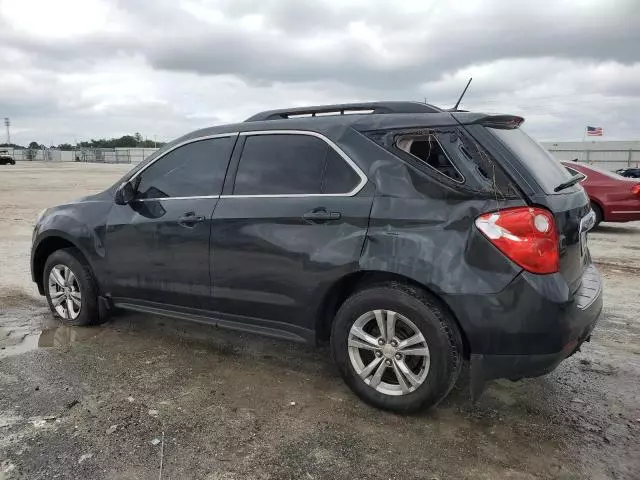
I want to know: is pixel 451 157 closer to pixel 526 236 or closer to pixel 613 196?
pixel 526 236

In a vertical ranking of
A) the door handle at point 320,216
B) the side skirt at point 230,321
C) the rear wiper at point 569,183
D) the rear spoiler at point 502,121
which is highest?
the rear spoiler at point 502,121

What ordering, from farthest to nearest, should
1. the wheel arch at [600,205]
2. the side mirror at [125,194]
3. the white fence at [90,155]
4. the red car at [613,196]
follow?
the white fence at [90,155], the wheel arch at [600,205], the red car at [613,196], the side mirror at [125,194]

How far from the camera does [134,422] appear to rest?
10.6ft

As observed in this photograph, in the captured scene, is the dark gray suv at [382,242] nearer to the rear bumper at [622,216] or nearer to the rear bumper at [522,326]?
the rear bumper at [522,326]

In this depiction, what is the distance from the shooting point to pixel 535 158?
335cm

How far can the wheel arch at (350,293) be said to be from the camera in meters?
3.12

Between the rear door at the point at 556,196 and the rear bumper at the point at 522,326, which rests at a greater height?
the rear door at the point at 556,196

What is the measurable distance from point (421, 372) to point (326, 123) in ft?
5.42

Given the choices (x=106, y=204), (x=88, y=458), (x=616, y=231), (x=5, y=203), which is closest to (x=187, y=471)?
(x=88, y=458)

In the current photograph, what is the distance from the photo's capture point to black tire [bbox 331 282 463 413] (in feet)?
10.0

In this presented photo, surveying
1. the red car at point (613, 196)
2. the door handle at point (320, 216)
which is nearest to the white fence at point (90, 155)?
the red car at point (613, 196)

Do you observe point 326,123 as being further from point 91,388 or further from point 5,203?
point 5,203

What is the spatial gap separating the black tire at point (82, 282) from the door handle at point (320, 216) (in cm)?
230

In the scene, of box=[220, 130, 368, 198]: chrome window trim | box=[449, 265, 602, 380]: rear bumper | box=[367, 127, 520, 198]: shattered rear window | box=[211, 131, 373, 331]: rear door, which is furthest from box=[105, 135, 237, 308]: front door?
box=[449, 265, 602, 380]: rear bumper
